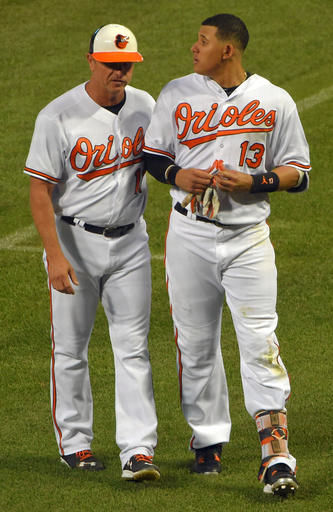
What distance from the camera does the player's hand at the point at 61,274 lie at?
5406mm

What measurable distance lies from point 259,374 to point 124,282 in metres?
0.82

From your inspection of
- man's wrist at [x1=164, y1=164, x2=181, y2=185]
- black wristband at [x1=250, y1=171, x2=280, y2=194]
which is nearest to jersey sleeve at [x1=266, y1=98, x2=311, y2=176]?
black wristband at [x1=250, y1=171, x2=280, y2=194]

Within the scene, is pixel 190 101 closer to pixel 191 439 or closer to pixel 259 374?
pixel 259 374

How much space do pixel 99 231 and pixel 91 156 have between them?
38cm

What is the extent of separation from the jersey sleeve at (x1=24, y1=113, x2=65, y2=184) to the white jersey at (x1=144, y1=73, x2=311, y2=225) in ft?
1.41

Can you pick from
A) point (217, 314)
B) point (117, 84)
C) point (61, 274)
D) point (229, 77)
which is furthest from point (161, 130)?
point (217, 314)

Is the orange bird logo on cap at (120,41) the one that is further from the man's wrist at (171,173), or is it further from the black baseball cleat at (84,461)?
the black baseball cleat at (84,461)

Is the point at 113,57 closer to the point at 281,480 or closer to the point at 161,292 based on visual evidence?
the point at 281,480

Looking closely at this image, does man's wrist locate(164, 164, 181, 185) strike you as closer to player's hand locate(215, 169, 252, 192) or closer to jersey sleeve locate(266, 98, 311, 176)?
player's hand locate(215, 169, 252, 192)

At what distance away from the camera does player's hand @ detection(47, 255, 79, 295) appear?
5.41m

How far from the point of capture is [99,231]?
18.5 feet

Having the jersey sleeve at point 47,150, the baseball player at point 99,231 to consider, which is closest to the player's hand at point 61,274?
the baseball player at point 99,231

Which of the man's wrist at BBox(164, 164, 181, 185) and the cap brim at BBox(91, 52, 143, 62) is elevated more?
the cap brim at BBox(91, 52, 143, 62)

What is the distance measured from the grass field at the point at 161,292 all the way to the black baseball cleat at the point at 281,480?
0.06 meters
